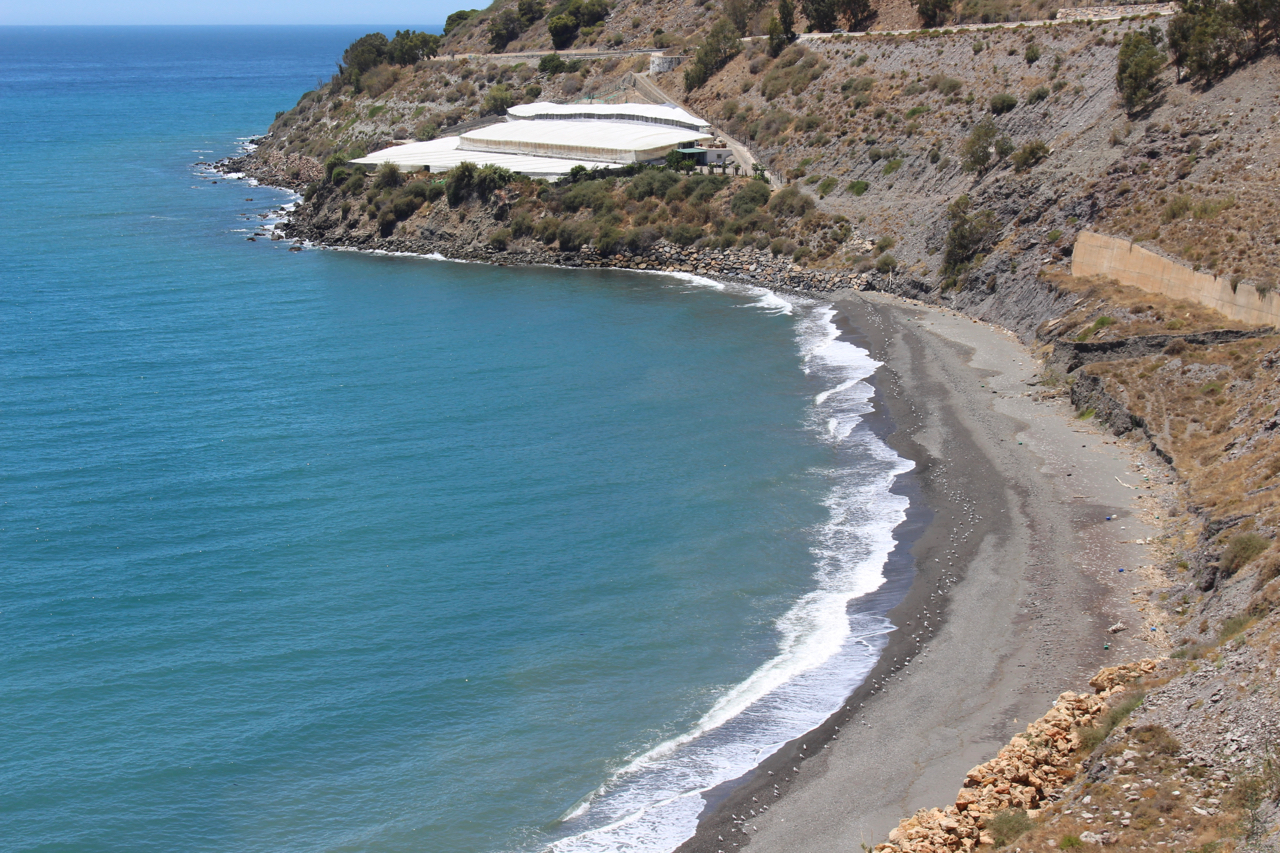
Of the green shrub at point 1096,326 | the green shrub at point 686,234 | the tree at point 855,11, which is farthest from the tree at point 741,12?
the green shrub at point 1096,326

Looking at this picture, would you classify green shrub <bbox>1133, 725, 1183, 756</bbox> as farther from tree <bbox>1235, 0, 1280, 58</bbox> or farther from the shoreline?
tree <bbox>1235, 0, 1280, 58</bbox>

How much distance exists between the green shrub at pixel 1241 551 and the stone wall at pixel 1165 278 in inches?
720

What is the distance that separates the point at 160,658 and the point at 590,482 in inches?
630

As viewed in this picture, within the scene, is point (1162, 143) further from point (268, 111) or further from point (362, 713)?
point (268, 111)

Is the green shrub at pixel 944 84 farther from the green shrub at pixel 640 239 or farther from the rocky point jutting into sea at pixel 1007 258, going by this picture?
the green shrub at pixel 640 239

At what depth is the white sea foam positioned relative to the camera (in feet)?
74.5

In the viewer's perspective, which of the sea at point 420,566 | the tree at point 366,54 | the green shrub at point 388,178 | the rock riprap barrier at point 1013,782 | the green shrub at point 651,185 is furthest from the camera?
the tree at point 366,54

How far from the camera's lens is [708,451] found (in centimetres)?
4247

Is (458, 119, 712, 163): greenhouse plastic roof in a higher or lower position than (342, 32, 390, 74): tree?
lower

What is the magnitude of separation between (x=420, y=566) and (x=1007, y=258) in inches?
1538

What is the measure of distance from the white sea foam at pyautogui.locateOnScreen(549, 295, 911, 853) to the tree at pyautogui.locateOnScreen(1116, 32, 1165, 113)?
102 ft

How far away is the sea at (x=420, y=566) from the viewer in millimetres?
23844

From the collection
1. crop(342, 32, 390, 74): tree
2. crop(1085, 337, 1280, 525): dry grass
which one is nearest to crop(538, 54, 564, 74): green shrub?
crop(342, 32, 390, 74): tree

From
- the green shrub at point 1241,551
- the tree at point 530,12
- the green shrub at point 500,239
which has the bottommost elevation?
the green shrub at point 1241,551
